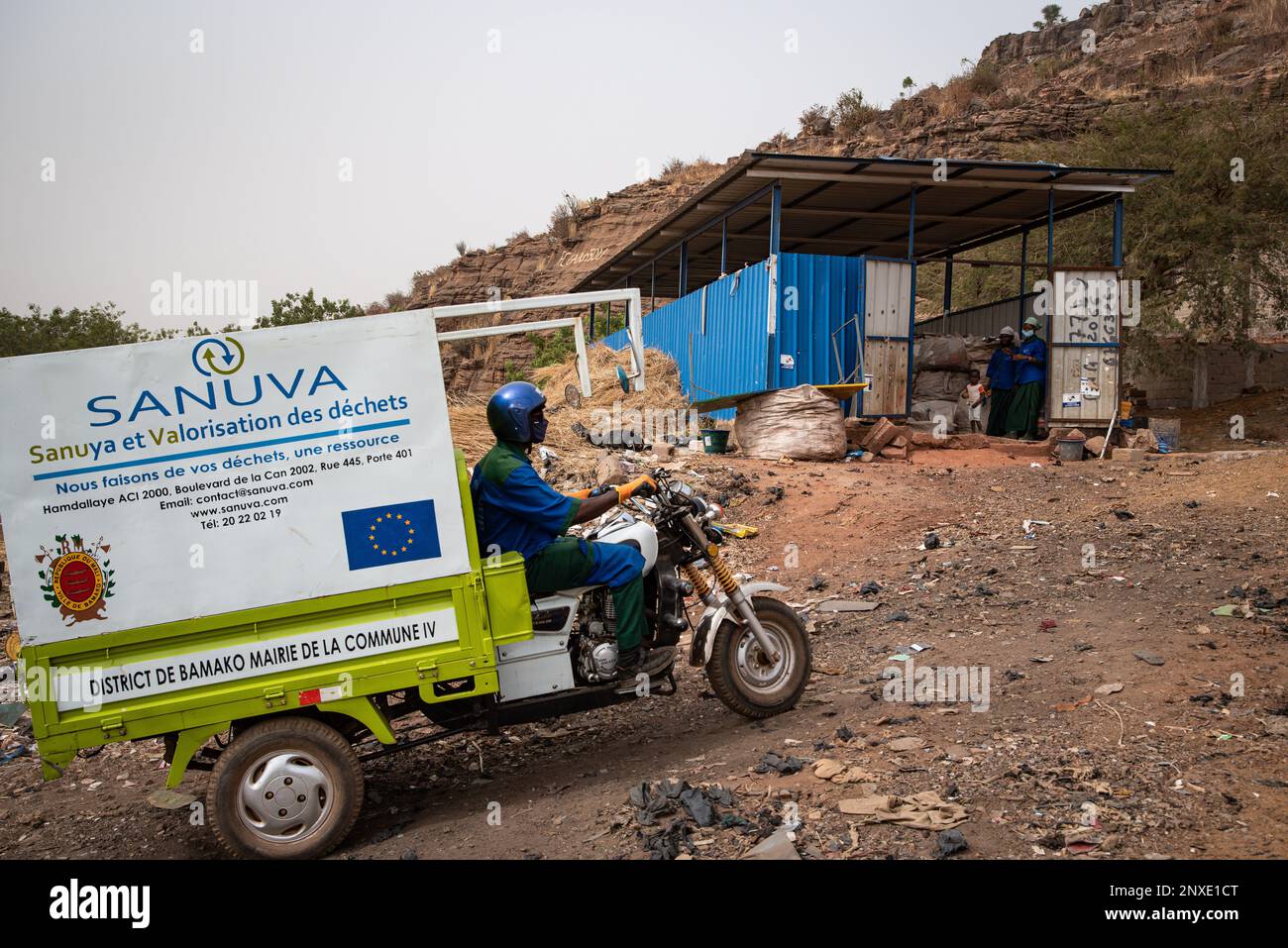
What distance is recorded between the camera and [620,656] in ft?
15.0

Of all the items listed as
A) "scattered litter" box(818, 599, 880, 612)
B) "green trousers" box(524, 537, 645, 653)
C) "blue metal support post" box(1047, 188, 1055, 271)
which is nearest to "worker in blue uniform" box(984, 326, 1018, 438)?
"blue metal support post" box(1047, 188, 1055, 271)

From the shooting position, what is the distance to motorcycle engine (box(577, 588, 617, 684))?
176 inches

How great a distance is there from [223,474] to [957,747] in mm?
3593

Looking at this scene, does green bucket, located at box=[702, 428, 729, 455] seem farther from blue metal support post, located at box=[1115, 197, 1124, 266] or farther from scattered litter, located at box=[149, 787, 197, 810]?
scattered litter, located at box=[149, 787, 197, 810]

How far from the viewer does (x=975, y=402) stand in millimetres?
14984

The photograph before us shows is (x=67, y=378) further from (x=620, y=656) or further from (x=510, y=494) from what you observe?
(x=620, y=656)

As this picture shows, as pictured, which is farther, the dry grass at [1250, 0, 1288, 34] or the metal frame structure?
the dry grass at [1250, 0, 1288, 34]

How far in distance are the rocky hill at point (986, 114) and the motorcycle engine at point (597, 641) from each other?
31.4 metres

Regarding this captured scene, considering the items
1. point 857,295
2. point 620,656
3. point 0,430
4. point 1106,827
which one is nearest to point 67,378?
point 0,430

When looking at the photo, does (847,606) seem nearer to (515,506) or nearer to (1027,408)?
(515,506)

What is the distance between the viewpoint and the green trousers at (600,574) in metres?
4.39

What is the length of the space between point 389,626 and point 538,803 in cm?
117

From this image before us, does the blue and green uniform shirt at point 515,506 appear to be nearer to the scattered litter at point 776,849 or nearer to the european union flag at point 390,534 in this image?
the european union flag at point 390,534

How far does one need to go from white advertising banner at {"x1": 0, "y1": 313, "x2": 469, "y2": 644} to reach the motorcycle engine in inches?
34.6
